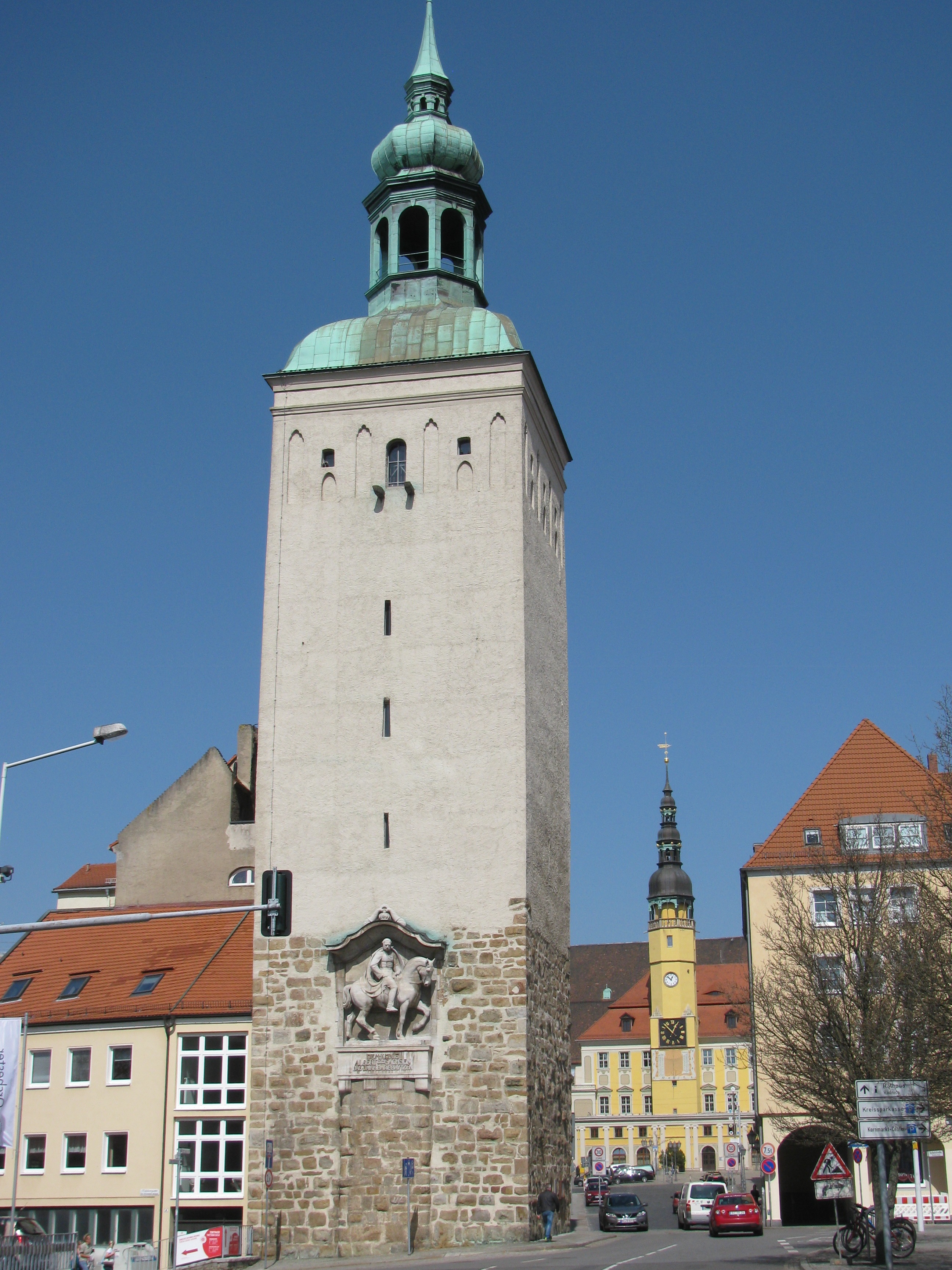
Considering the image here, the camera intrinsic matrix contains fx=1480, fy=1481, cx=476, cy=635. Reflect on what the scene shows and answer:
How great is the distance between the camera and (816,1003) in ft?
89.8

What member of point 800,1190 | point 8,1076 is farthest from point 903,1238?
point 800,1190

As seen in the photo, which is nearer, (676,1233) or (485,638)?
(485,638)

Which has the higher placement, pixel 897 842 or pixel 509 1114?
pixel 897 842

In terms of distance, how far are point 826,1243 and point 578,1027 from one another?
295 ft

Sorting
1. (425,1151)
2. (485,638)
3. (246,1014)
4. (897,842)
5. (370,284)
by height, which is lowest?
(425,1151)

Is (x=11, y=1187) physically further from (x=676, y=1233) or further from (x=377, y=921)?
(x=676, y=1233)

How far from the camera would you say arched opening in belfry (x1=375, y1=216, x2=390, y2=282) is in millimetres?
32875

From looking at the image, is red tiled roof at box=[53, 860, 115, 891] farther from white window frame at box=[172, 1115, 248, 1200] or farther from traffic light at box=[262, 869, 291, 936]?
traffic light at box=[262, 869, 291, 936]

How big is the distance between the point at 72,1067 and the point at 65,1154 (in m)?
1.66

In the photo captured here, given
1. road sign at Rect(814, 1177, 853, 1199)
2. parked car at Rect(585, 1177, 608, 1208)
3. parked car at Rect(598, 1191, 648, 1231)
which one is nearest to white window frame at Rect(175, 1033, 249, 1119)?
road sign at Rect(814, 1177, 853, 1199)

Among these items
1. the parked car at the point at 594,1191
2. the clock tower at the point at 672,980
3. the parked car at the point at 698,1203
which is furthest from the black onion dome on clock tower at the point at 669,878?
the parked car at the point at 698,1203

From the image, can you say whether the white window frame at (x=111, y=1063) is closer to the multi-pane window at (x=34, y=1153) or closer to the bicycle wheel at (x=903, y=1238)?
the multi-pane window at (x=34, y=1153)

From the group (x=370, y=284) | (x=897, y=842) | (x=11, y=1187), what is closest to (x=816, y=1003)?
(x=897, y=842)

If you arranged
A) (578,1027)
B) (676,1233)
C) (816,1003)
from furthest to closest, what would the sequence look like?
1. (578,1027)
2. (676,1233)
3. (816,1003)
